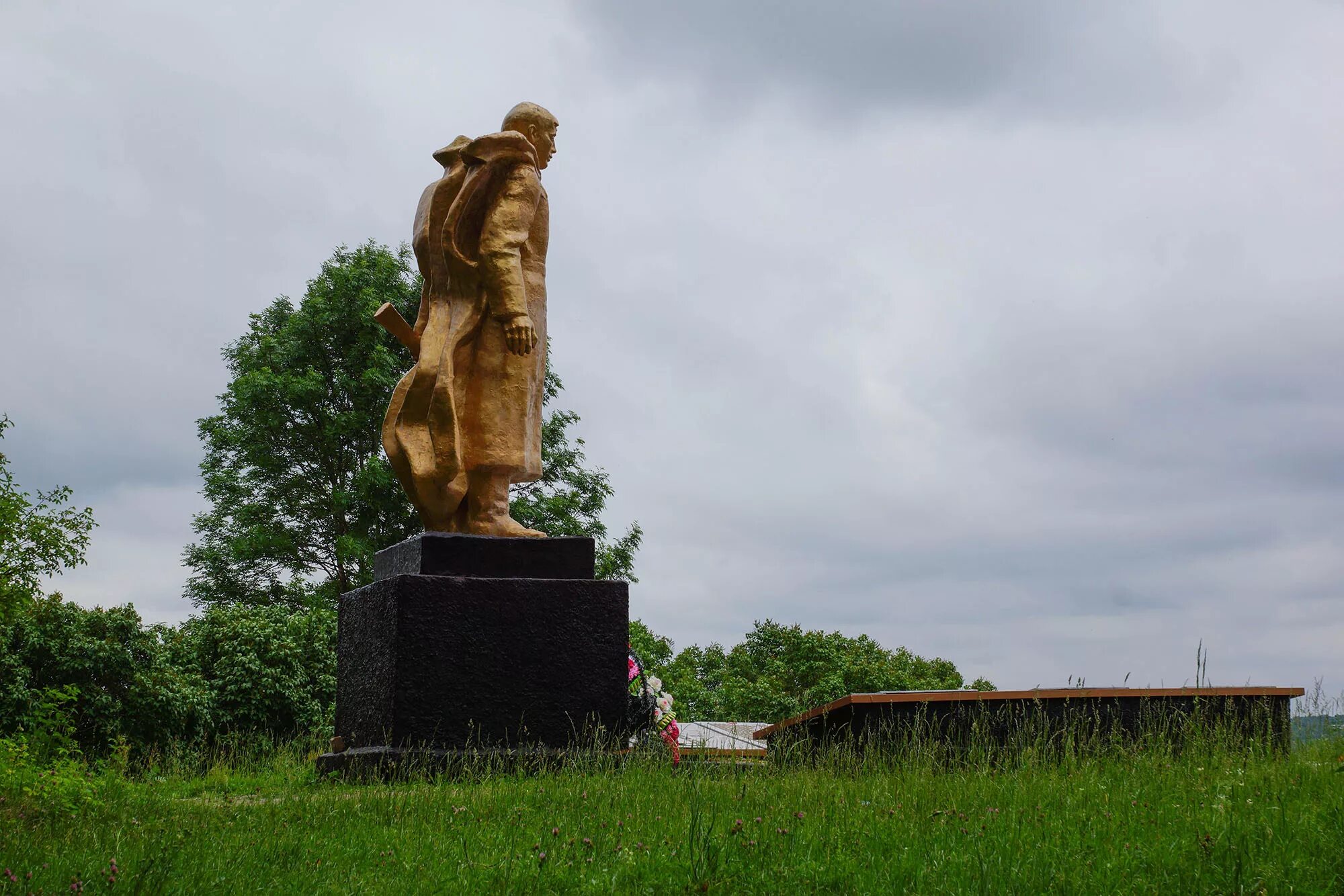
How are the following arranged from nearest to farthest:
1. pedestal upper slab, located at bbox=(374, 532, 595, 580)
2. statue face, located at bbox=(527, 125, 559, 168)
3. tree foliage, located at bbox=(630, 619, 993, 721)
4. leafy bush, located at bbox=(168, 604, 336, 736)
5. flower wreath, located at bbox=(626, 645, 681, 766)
→ pedestal upper slab, located at bbox=(374, 532, 595, 580), flower wreath, located at bbox=(626, 645, 681, 766), statue face, located at bbox=(527, 125, 559, 168), leafy bush, located at bbox=(168, 604, 336, 736), tree foliage, located at bbox=(630, 619, 993, 721)

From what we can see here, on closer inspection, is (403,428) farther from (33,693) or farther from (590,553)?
(33,693)

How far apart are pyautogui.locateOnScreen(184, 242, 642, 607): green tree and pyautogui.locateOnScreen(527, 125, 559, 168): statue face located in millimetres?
12818

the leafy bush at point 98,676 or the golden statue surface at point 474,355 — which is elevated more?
the golden statue surface at point 474,355

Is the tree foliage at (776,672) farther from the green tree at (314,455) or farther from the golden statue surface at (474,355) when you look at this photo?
the golden statue surface at (474,355)

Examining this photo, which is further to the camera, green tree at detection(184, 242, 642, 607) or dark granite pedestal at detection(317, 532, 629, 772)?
green tree at detection(184, 242, 642, 607)

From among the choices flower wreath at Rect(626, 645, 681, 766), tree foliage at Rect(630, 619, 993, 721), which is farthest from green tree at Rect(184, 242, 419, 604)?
flower wreath at Rect(626, 645, 681, 766)

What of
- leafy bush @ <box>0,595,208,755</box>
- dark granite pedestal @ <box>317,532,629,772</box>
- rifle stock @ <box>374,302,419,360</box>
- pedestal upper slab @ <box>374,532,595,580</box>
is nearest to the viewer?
dark granite pedestal @ <box>317,532,629,772</box>

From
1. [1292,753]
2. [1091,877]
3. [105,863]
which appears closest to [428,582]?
[105,863]

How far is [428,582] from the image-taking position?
6906mm

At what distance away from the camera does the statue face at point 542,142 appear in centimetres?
800

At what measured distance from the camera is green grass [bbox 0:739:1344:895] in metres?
3.89

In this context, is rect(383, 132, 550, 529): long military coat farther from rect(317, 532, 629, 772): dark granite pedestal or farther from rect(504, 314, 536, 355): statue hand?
rect(317, 532, 629, 772): dark granite pedestal

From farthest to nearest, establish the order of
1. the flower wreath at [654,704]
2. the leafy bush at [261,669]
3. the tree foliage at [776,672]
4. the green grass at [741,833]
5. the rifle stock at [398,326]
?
the tree foliage at [776,672], the leafy bush at [261,669], the rifle stock at [398,326], the flower wreath at [654,704], the green grass at [741,833]

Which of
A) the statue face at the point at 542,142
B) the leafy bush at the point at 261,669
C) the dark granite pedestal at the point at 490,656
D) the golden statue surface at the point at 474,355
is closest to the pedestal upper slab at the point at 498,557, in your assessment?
the dark granite pedestal at the point at 490,656
